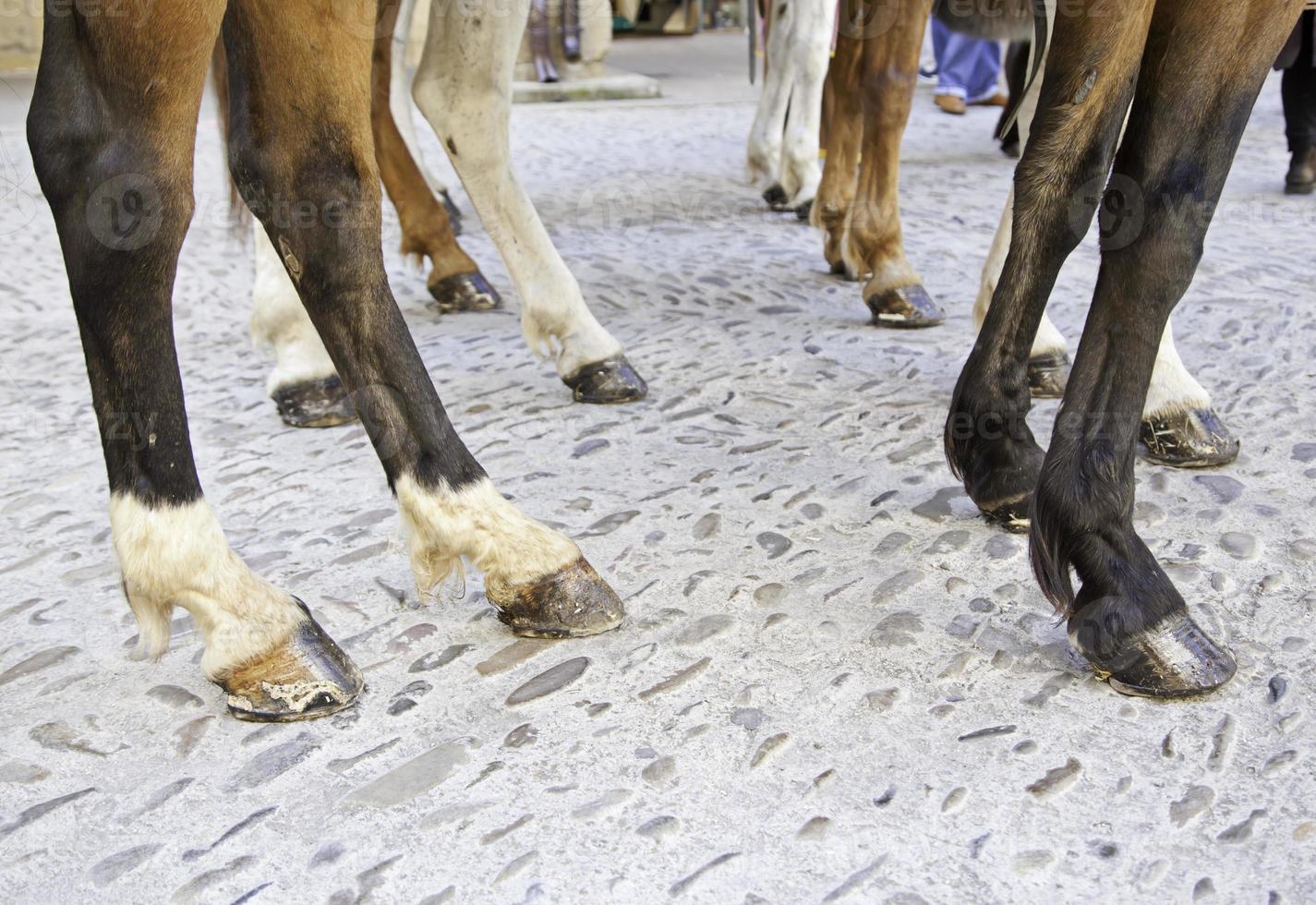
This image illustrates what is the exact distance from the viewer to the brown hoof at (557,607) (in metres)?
2.09

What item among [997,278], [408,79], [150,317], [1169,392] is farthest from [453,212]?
[150,317]

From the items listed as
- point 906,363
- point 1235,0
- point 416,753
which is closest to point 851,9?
point 906,363

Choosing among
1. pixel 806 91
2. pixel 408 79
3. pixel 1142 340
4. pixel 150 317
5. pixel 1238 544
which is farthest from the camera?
pixel 408 79

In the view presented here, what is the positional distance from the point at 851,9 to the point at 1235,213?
2424 mm

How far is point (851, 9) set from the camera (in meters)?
3.82

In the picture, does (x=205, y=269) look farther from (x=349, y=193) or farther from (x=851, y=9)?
(x=349, y=193)

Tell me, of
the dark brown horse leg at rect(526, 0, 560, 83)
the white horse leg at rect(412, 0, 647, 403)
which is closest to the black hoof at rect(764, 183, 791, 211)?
the white horse leg at rect(412, 0, 647, 403)

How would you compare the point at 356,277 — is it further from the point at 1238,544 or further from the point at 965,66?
the point at 965,66

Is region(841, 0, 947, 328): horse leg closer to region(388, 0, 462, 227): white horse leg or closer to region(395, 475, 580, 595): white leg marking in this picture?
region(388, 0, 462, 227): white horse leg

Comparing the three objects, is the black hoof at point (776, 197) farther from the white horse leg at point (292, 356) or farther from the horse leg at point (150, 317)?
the horse leg at point (150, 317)

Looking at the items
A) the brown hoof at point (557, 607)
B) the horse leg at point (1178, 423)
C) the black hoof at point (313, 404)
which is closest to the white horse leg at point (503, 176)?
the black hoof at point (313, 404)

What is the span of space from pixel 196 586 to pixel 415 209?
2.27 m

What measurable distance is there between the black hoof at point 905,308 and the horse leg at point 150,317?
2.35 metres

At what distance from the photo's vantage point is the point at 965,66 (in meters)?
9.32
